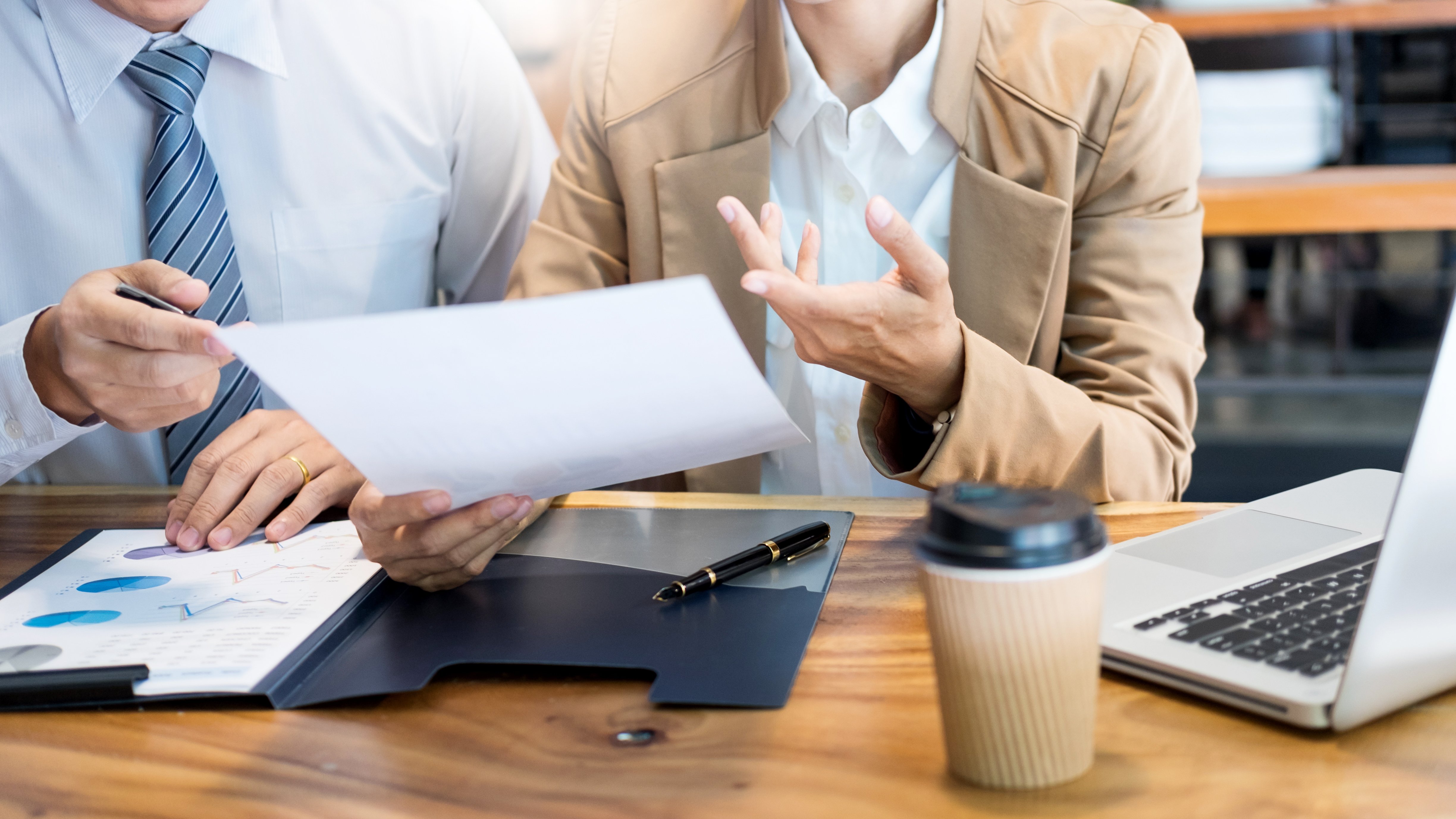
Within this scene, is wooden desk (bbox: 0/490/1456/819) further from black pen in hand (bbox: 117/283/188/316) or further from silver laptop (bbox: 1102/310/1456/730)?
black pen in hand (bbox: 117/283/188/316)

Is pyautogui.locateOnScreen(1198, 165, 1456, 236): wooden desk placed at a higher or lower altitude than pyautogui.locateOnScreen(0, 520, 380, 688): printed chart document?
higher

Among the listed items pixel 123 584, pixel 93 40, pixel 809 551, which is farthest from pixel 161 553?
pixel 93 40

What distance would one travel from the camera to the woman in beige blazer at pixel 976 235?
0.87 m

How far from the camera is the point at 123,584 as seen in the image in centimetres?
84

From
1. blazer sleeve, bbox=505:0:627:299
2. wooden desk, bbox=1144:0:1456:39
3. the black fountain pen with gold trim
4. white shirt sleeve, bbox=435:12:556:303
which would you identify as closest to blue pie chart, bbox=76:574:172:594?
the black fountain pen with gold trim

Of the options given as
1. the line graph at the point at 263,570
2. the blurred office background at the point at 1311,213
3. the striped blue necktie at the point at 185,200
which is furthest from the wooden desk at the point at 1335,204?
the line graph at the point at 263,570

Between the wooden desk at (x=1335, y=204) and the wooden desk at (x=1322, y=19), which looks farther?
the wooden desk at (x=1322, y=19)

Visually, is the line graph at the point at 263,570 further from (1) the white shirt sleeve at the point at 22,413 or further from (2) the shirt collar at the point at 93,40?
(2) the shirt collar at the point at 93,40

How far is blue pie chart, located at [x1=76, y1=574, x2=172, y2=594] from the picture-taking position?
0.83 meters

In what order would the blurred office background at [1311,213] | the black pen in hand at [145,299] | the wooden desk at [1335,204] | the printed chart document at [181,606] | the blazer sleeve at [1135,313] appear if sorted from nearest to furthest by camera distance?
1. the printed chart document at [181,606]
2. the black pen in hand at [145,299]
3. the blazer sleeve at [1135,313]
4. the wooden desk at [1335,204]
5. the blurred office background at [1311,213]

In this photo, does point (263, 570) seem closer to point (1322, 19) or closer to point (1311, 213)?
point (1311, 213)

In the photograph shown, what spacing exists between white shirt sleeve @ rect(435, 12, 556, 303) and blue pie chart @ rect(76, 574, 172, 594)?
732mm

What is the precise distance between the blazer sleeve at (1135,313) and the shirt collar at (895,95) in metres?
0.18

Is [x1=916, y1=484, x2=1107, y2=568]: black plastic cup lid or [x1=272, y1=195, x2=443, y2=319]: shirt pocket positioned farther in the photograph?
[x1=272, y1=195, x2=443, y2=319]: shirt pocket
